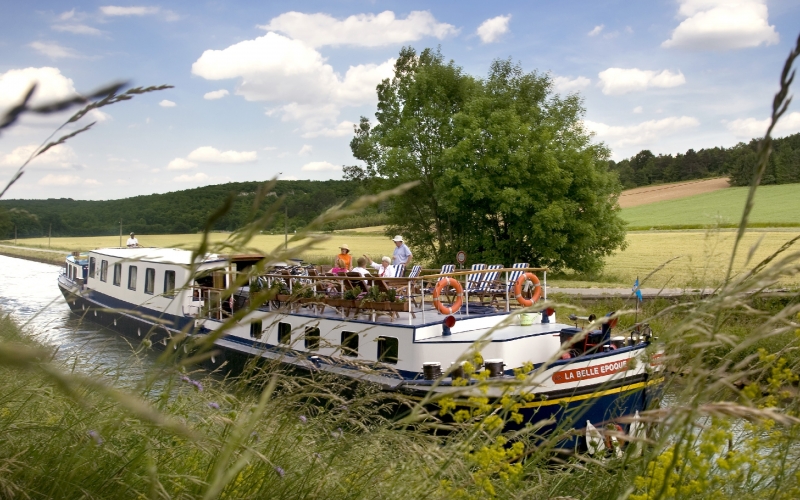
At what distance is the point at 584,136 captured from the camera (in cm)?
3306

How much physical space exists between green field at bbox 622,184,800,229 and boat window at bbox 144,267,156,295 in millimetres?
42755

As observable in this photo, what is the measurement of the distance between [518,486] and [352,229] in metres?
66.3

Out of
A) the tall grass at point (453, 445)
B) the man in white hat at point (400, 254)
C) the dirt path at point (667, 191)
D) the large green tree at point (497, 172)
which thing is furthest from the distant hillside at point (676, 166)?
the tall grass at point (453, 445)

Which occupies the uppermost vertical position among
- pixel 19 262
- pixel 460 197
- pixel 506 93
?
pixel 506 93

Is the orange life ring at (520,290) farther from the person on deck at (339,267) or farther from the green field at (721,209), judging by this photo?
the green field at (721,209)

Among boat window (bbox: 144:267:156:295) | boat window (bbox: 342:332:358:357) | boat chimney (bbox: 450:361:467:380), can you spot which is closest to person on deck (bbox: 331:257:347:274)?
boat window (bbox: 342:332:358:357)

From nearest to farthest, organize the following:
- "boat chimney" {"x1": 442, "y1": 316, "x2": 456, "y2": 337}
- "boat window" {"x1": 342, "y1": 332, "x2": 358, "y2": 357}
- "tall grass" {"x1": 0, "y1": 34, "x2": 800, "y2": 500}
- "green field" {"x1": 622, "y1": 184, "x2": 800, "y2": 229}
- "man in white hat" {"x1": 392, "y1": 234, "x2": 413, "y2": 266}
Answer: "tall grass" {"x1": 0, "y1": 34, "x2": 800, "y2": 500} < "boat window" {"x1": 342, "y1": 332, "x2": 358, "y2": 357} < "boat chimney" {"x1": 442, "y1": 316, "x2": 456, "y2": 337} < "man in white hat" {"x1": 392, "y1": 234, "x2": 413, "y2": 266} < "green field" {"x1": 622, "y1": 184, "x2": 800, "y2": 229}

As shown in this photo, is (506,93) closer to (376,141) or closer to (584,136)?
(584,136)

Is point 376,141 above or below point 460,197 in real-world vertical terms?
above

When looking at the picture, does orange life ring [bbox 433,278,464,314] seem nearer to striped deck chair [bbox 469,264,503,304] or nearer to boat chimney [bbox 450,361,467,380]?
striped deck chair [bbox 469,264,503,304]

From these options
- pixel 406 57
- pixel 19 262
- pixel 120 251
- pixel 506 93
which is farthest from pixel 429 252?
pixel 19 262

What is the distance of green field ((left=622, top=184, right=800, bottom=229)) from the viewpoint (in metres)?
54.0

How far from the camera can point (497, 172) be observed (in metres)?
30.6

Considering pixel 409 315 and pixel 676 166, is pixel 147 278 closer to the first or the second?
pixel 409 315
